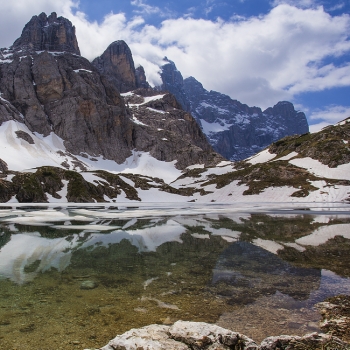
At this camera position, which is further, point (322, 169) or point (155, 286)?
point (322, 169)

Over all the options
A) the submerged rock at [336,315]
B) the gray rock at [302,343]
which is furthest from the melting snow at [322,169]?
the gray rock at [302,343]

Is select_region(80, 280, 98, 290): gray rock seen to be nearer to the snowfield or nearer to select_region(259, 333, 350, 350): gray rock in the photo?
select_region(259, 333, 350, 350): gray rock

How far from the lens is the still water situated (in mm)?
8570

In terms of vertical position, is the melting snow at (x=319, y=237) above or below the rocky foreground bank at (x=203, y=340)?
below

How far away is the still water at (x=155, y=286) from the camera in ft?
28.1

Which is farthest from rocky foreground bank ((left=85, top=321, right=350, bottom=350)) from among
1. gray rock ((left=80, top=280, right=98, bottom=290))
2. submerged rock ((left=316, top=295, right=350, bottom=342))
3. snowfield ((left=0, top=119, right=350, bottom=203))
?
snowfield ((left=0, top=119, right=350, bottom=203))

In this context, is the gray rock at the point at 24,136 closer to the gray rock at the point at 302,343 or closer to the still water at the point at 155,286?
the still water at the point at 155,286

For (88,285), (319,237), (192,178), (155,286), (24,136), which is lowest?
(319,237)

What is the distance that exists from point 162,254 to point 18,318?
10.7 meters

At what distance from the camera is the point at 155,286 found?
40.5 ft

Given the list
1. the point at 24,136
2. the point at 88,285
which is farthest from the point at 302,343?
the point at 24,136

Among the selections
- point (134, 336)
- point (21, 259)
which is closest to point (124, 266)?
point (21, 259)

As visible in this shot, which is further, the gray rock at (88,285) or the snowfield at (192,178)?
the snowfield at (192,178)

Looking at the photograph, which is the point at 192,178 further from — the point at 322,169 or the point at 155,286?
the point at 155,286
